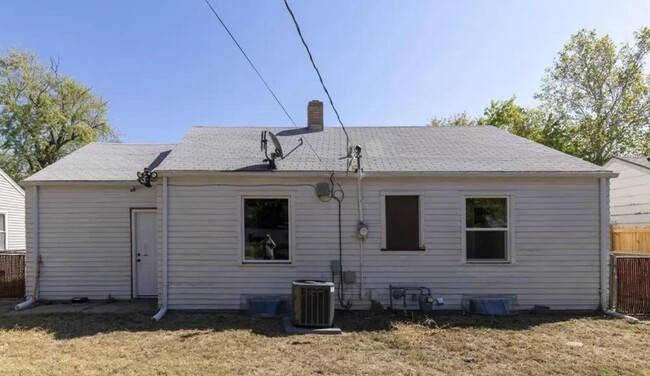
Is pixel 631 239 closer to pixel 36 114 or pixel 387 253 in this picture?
pixel 387 253

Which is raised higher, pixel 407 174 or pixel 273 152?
pixel 273 152

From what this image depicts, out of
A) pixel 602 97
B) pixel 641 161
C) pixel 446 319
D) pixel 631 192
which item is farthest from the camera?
pixel 602 97

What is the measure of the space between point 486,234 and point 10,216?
16.3 meters

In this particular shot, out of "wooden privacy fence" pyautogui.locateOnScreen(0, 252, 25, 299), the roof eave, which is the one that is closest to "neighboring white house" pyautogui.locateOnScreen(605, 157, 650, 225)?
the roof eave

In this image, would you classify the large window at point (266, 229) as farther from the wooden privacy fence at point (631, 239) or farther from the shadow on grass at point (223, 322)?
the wooden privacy fence at point (631, 239)

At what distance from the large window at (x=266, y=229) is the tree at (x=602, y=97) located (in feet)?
78.2

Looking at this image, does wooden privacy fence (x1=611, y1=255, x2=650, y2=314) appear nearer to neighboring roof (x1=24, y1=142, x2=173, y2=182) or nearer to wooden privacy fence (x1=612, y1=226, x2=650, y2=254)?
wooden privacy fence (x1=612, y1=226, x2=650, y2=254)

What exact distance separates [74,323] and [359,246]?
518 cm

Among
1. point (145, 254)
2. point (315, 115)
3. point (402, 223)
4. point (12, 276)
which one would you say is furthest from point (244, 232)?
point (12, 276)

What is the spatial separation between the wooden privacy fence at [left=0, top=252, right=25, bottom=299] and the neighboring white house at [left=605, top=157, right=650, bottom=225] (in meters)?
16.1

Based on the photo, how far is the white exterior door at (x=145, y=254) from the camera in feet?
32.9

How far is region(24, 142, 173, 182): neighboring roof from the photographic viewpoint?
9.85 meters

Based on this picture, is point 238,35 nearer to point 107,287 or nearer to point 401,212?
point 401,212

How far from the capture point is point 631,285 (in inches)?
341
